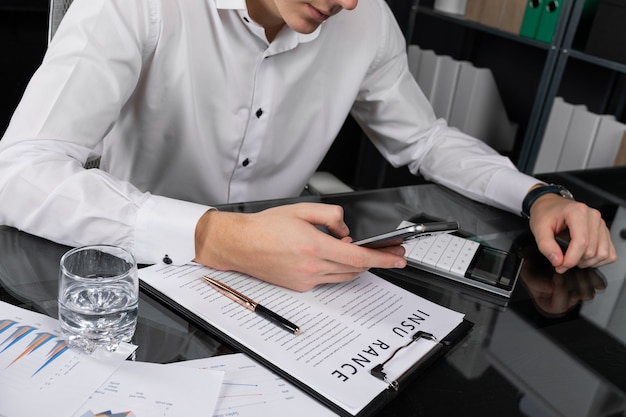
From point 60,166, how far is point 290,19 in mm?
454

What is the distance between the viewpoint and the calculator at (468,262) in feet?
2.89

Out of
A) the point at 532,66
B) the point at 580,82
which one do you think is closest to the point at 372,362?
the point at 580,82

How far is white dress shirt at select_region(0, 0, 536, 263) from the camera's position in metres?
0.83

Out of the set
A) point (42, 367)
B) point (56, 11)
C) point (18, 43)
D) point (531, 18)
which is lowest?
point (18, 43)

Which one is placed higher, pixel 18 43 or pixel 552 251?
pixel 552 251

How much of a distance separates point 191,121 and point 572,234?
73 centimetres

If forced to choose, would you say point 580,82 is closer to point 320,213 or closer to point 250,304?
point 320,213

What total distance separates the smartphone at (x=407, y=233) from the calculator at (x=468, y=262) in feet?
0.31

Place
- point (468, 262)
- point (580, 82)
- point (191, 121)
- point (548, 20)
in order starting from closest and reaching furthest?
1. point (468, 262)
2. point (191, 121)
3. point (548, 20)
4. point (580, 82)

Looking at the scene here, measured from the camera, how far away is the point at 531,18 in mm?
2064

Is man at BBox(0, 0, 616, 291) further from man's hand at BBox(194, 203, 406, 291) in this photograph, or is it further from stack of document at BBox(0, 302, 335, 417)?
stack of document at BBox(0, 302, 335, 417)

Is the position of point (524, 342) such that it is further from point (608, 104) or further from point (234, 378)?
point (608, 104)

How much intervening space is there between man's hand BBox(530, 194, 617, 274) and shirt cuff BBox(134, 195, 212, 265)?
560mm

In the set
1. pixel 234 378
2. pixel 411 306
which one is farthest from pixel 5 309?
pixel 411 306
